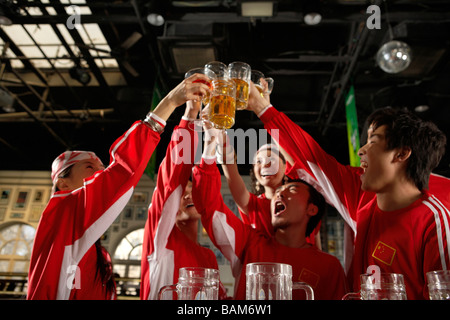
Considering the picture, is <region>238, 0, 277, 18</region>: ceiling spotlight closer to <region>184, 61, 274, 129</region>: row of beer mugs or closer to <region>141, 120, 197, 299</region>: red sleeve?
<region>141, 120, 197, 299</region>: red sleeve

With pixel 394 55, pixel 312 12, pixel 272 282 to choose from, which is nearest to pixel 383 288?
pixel 272 282

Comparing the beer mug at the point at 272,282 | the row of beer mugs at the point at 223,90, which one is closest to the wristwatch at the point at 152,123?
the row of beer mugs at the point at 223,90

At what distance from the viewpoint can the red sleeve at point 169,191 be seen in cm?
172

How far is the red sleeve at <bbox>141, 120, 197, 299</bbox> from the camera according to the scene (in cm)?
172

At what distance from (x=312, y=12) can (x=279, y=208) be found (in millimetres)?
2760

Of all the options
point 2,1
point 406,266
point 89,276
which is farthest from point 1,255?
point 406,266

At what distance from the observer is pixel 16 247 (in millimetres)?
9102

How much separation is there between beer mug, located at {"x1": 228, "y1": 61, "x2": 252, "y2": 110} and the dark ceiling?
9.47 ft

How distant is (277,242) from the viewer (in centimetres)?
180

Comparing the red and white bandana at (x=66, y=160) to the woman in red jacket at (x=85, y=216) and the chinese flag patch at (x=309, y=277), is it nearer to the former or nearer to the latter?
the woman in red jacket at (x=85, y=216)

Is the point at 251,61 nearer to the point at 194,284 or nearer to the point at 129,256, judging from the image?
the point at 194,284

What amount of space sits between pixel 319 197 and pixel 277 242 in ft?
1.32

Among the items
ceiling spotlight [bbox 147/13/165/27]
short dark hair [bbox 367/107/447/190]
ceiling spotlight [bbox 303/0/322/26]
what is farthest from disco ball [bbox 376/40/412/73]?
short dark hair [bbox 367/107/447/190]
